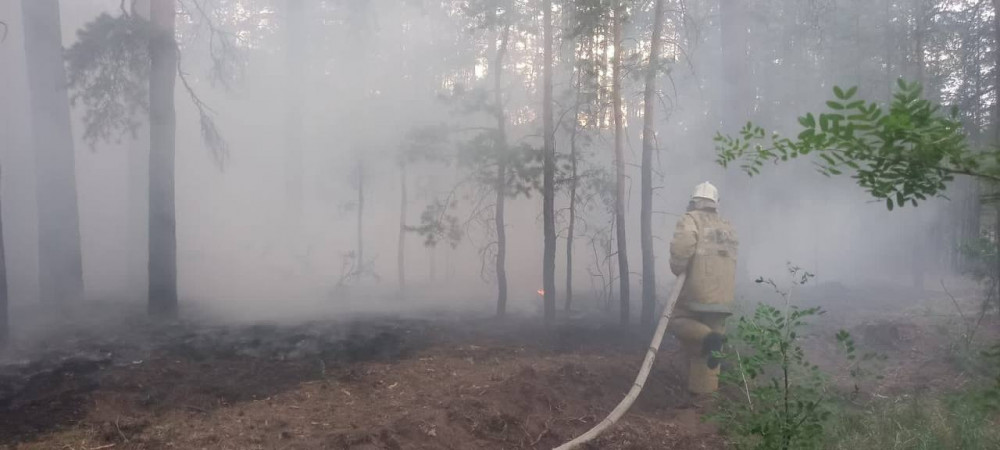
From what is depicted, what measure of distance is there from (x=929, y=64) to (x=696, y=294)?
1185 cm

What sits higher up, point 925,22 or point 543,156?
point 925,22

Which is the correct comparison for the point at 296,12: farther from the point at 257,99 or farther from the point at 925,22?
the point at 925,22

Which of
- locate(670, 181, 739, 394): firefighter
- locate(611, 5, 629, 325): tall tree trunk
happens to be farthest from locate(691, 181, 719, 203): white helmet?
locate(611, 5, 629, 325): tall tree trunk

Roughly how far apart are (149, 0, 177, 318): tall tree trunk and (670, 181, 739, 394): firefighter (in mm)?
8084

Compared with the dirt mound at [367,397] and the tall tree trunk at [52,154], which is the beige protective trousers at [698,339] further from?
the tall tree trunk at [52,154]

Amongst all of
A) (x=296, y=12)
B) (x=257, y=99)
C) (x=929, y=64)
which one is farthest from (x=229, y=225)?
(x=929, y=64)

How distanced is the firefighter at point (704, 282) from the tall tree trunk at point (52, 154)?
34.7 feet

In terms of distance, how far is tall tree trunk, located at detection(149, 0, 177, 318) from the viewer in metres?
10.7

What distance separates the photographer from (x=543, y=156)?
1105 cm

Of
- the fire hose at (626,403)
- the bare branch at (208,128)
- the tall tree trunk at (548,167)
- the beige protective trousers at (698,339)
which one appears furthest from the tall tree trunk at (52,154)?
the beige protective trousers at (698,339)

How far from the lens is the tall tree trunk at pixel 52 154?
11.6 m

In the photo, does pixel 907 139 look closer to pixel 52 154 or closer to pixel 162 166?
pixel 162 166

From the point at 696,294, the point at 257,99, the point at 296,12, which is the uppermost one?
the point at 296,12

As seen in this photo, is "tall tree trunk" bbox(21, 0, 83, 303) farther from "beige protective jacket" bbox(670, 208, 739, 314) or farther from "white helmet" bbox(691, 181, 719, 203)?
"white helmet" bbox(691, 181, 719, 203)
